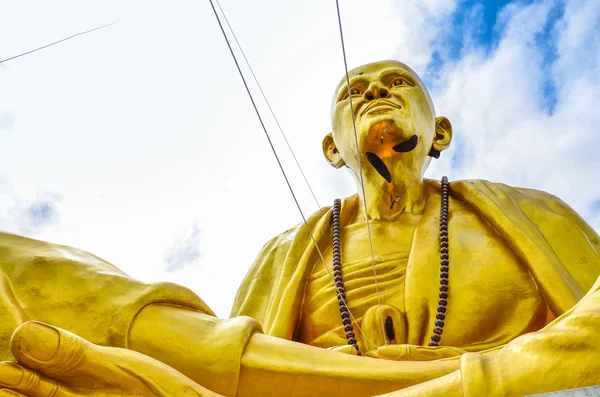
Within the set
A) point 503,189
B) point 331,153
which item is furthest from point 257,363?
point 331,153

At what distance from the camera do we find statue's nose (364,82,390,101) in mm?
4727

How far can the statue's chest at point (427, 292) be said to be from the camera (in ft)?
13.1

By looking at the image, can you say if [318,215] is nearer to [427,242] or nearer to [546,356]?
[427,242]

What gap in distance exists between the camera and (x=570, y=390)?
215cm

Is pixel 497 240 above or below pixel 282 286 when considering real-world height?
above

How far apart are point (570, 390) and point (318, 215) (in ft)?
9.42

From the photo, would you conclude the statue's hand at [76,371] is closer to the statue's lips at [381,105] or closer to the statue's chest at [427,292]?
the statue's chest at [427,292]

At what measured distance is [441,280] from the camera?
4.11 meters

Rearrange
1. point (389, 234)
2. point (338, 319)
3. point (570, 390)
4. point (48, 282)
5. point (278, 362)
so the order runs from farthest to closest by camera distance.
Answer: point (389, 234), point (338, 319), point (48, 282), point (278, 362), point (570, 390)

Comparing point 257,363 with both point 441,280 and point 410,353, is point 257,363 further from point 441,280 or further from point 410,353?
point 441,280

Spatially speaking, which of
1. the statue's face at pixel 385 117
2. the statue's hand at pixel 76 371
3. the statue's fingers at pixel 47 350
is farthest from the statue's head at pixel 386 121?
the statue's fingers at pixel 47 350

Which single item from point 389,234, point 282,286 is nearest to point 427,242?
point 389,234

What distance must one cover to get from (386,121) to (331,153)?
0.74 meters

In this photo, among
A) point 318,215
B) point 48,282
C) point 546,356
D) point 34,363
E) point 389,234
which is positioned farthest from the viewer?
point 318,215
